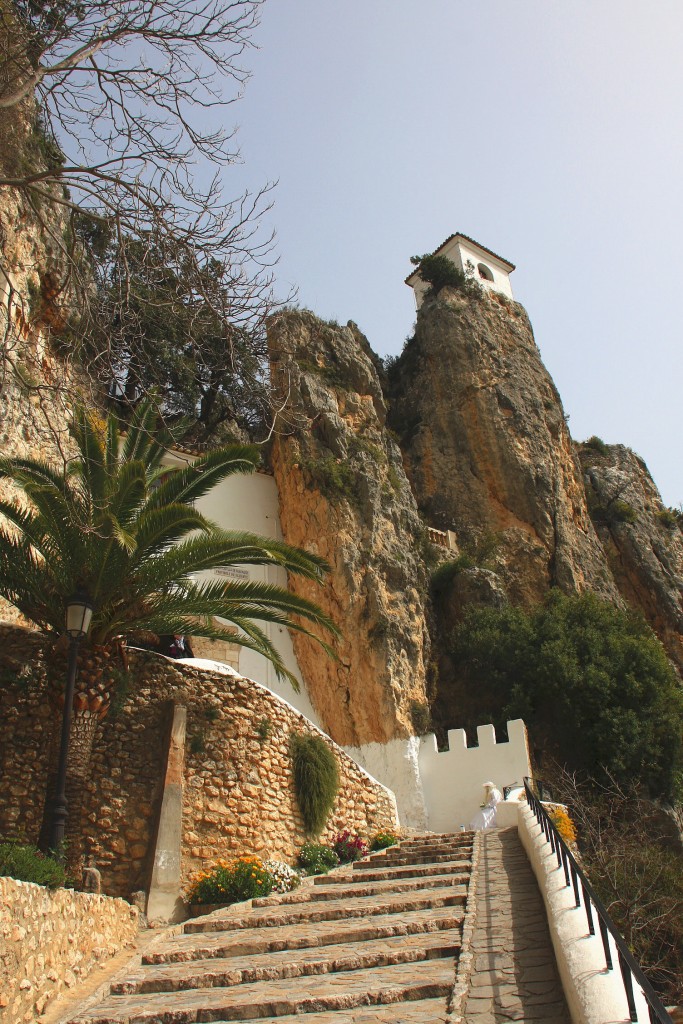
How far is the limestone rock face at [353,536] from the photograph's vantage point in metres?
16.4

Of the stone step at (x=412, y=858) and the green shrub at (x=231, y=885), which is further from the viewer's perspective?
the stone step at (x=412, y=858)

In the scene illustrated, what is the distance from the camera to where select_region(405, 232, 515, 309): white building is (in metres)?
31.6

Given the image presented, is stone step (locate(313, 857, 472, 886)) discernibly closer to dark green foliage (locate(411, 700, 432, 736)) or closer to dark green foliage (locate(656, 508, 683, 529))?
dark green foliage (locate(411, 700, 432, 736))

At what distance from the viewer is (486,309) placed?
29641 mm

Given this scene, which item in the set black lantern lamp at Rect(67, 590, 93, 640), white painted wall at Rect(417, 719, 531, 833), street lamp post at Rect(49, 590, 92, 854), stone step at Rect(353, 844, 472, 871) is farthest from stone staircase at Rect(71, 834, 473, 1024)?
white painted wall at Rect(417, 719, 531, 833)

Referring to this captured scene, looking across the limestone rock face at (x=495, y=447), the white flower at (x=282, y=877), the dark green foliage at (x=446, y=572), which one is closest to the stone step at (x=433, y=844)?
the white flower at (x=282, y=877)

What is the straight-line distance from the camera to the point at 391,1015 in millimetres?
3789

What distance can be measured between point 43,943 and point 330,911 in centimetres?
238

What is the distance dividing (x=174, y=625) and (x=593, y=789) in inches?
446

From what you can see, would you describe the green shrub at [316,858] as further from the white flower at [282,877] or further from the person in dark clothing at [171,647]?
the person in dark clothing at [171,647]

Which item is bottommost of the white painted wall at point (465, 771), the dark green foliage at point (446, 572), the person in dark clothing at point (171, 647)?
the white painted wall at point (465, 771)

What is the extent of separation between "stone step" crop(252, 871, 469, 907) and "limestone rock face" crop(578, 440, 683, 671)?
18636 millimetres

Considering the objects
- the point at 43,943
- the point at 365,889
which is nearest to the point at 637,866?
the point at 365,889

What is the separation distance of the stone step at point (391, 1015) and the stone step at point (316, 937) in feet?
5.05
